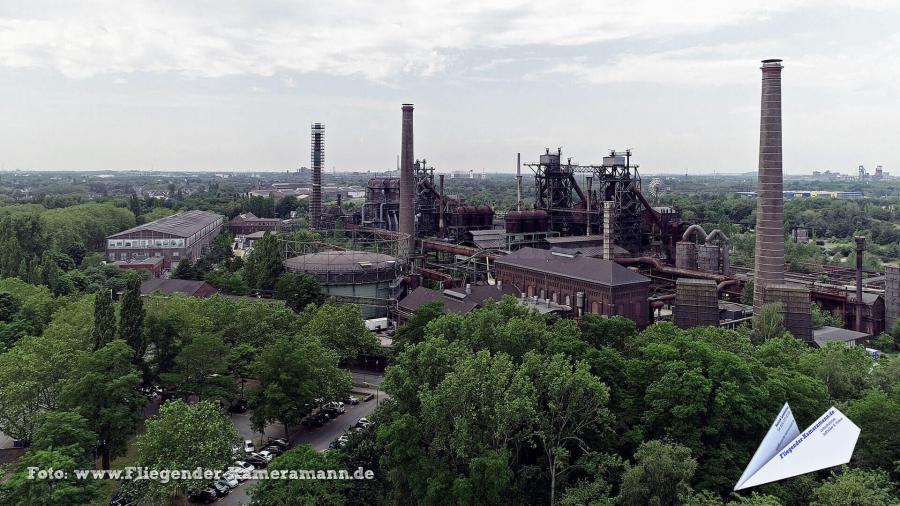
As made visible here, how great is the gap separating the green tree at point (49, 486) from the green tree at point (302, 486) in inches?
225

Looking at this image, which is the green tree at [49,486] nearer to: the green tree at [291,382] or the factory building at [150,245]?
the green tree at [291,382]

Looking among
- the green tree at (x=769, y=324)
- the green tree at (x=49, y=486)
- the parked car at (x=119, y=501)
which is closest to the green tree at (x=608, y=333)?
the green tree at (x=769, y=324)

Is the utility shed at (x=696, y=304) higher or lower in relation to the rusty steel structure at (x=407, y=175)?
lower

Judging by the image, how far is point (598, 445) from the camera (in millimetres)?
27609

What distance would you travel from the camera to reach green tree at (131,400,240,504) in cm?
2469

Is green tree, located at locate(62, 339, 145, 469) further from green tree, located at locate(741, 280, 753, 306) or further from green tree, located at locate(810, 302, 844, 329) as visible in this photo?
green tree, located at locate(810, 302, 844, 329)

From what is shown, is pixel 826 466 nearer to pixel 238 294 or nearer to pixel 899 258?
pixel 238 294

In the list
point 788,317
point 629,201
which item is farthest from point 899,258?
point 788,317

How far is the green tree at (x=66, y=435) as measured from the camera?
25.7 meters

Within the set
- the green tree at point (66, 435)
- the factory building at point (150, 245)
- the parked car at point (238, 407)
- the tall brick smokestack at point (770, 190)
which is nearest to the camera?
the green tree at point (66, 435)

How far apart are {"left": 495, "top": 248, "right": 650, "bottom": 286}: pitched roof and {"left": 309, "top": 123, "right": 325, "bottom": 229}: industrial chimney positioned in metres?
57.0

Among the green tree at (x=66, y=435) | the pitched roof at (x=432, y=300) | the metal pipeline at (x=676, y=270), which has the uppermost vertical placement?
the metal pipeline at (x=676, y=270)

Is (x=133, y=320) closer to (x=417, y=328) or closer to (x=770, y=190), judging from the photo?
(x=417, y=328)

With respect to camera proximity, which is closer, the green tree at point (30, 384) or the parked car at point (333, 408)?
the green tree at point (30, 384)
